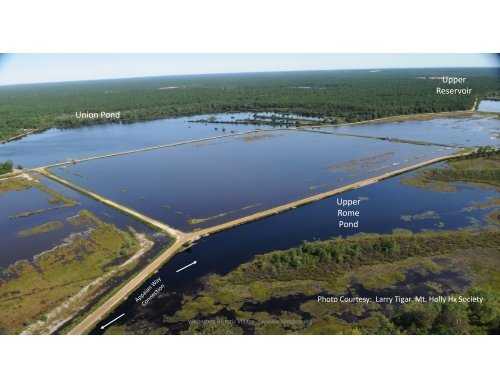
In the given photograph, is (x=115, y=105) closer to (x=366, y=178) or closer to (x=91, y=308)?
(x=366, y=178)

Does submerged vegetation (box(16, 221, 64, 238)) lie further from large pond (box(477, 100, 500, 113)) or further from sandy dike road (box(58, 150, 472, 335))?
large pond (box(477, 100, 500, 113))

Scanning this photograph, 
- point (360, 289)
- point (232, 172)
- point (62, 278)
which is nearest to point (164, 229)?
point (62, 278)

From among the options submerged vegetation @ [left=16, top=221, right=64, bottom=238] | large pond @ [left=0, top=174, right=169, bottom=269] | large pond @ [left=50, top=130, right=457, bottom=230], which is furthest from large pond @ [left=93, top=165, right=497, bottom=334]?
submerged vegetation @ [left=16, top=221, right=64, bottom=238]

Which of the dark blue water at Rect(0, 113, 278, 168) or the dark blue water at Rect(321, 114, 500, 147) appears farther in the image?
the dark blue water at Rect(0, 113, 278, 168)

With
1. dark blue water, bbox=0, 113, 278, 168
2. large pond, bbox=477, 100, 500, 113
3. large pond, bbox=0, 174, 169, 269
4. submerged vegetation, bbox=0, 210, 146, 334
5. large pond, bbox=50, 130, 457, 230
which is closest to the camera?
submerged vegetation, bbox=0, 210, 146, 334

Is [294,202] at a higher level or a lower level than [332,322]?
higher

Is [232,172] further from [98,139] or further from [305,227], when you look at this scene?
[98,139]

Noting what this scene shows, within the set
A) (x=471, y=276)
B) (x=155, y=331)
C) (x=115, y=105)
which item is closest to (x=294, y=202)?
(x=471, y=276)
